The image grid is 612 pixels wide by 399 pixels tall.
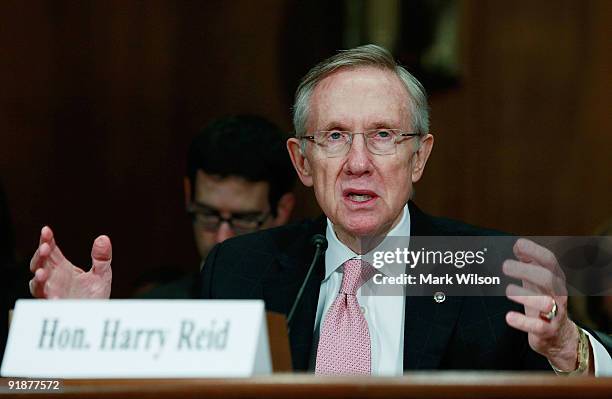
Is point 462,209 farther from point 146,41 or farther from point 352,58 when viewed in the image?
point 352,58

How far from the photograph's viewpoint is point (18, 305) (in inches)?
80.9

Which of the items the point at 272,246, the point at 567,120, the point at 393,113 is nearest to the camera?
the point at 393,113

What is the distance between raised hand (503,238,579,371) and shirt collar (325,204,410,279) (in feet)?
1.84

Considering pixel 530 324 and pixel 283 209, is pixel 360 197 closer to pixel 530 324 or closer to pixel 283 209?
pixel 530 324

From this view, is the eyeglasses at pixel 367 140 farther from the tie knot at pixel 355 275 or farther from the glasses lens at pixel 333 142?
the tie knot at pixel 355 275

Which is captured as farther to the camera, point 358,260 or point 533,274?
point 358,260

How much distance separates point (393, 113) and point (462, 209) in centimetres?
242

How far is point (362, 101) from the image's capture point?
2744mm

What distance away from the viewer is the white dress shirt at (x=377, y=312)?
2.55 m

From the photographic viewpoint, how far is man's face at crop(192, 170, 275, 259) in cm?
377

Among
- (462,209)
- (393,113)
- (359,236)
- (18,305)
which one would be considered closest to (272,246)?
(359,236)

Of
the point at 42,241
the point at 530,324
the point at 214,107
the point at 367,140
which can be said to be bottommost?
the point at 530,324

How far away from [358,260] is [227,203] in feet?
3.85

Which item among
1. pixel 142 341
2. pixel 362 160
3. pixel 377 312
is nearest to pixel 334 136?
pixel 362 160
